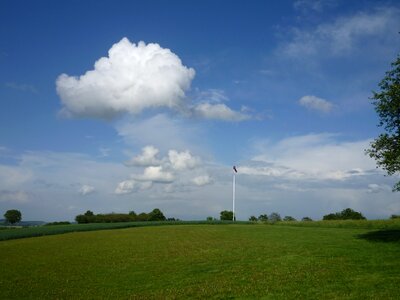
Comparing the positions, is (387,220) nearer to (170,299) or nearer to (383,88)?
(383,88)

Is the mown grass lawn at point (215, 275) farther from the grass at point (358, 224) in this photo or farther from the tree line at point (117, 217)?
the tree line at point (117, 217)

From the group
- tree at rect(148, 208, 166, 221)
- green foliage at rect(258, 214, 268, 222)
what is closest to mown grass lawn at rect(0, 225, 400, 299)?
green foliage at rect(258, 214, 268, 222)

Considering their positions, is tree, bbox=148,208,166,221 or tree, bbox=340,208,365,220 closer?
tree, bbox=340,208,365,220

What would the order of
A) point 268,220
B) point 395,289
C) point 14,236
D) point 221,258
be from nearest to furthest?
1. point 395,289
2. point 221,258
3. point 14,236
4. point 268,220

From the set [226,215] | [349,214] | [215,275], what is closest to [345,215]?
[349,214]

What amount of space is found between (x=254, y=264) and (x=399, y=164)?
21173 millimetres

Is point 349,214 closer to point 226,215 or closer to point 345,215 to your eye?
point 345,215

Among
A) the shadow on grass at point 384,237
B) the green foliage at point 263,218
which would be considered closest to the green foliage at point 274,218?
the green foliage at point 263,218

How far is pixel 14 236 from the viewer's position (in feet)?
256

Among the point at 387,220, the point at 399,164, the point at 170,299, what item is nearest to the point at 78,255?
the point at 170,299

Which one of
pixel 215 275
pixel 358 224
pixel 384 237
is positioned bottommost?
pixel 215 275

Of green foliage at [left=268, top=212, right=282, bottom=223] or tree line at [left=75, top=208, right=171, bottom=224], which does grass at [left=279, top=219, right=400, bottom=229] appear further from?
tree line at [left=75, top=208, right=171, bottom=224]

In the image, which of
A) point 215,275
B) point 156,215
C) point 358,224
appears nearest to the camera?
point 215,275

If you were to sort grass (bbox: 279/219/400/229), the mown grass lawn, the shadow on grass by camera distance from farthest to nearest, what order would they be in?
grass (bbox: 279/219/400/229) < the shadow on grass < the mown grass lawn
